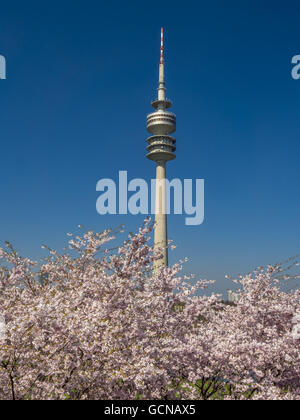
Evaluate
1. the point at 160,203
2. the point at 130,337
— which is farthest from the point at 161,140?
the point at 130,337

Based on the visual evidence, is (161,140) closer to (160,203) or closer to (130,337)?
(160,203)

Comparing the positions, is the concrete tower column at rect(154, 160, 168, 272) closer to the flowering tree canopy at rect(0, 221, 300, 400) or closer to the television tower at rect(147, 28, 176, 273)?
the television tower at rect(147, 28, 176, 273)

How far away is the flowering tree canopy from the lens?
8.42 m

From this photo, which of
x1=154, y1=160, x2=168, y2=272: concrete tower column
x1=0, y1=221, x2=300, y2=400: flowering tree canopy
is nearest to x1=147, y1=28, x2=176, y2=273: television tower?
x1=154, y1=160, x2=168, y2=272: concrete tower column

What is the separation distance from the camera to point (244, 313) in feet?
47.9

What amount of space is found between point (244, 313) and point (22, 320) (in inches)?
373

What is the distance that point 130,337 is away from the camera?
34.8 ft

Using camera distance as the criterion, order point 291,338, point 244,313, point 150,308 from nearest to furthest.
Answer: point 291,338 < point 150,308 < point 244,313

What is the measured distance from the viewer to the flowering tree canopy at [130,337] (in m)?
8.42

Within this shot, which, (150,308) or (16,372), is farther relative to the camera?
(150,308)

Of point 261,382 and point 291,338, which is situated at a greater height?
point 291,338

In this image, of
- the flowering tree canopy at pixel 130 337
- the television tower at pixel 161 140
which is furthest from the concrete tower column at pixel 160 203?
the flowering tree canopy at pixel 130 337
